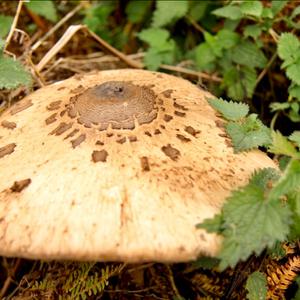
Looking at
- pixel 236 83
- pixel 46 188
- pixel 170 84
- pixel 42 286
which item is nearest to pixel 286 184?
pixel 46 188

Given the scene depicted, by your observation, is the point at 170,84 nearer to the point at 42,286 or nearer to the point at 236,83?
the point at 236,83

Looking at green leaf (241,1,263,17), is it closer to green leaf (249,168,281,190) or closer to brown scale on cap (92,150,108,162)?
green leaf (249,168,281,190)

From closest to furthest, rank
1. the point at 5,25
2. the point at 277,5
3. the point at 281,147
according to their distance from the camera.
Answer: the point at 281,147 → the point at 277,5 → the point at 5,25

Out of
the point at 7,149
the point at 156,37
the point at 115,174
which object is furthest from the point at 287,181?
the point at 156,37

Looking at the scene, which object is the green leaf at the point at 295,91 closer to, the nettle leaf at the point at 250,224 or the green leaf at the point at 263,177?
the green leaf at the point at 263,177

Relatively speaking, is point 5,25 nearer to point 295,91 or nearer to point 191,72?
point 191,72

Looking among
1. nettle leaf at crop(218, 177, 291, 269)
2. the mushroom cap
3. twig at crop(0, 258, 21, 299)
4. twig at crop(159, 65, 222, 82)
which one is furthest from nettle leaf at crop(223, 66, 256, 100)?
twig at crop(0, 258, 21, 299)

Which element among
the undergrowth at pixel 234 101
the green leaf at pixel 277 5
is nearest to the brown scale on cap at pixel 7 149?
the undergrowth at pixel 234 101
